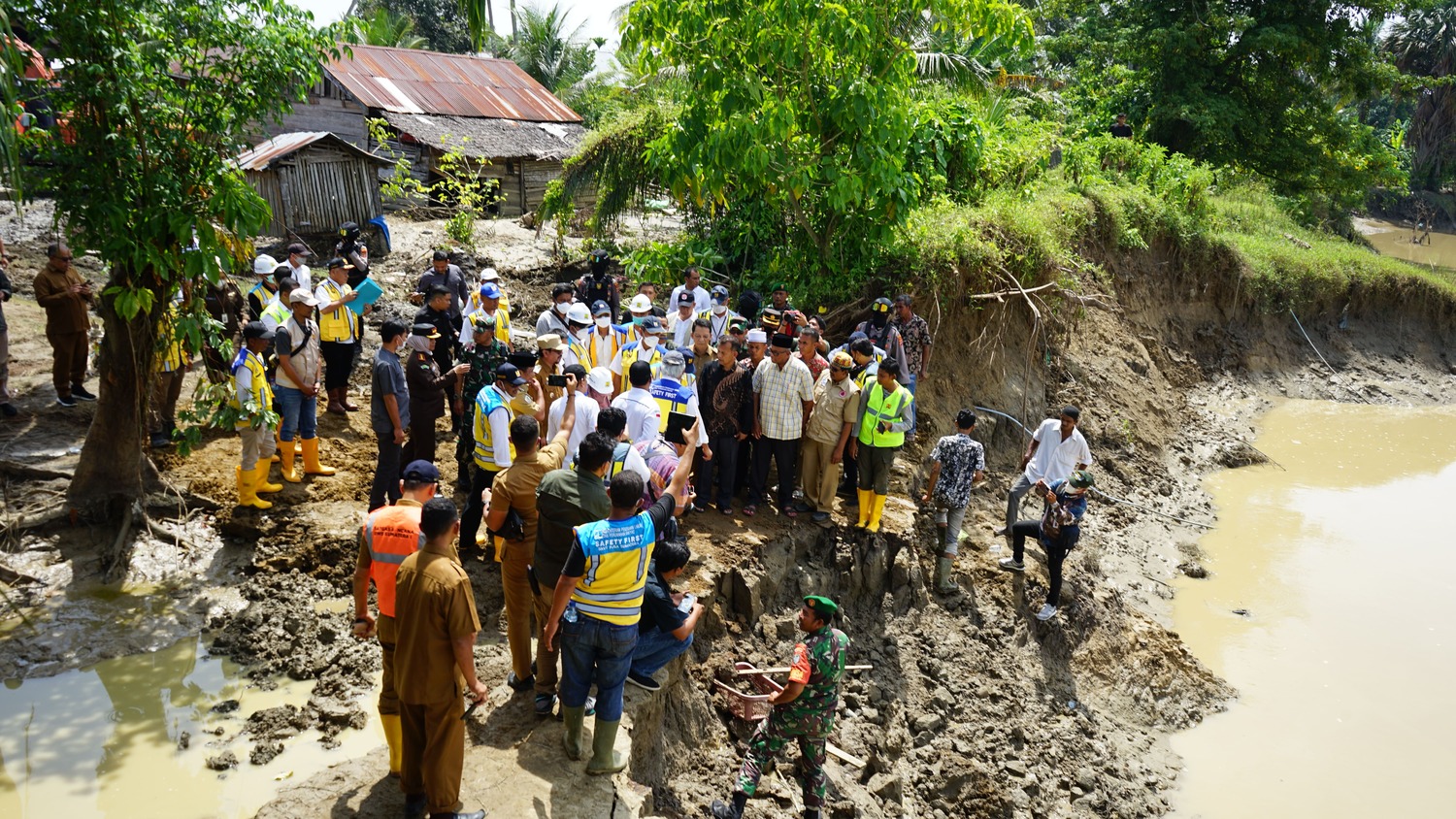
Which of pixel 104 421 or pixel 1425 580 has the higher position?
pixel 104 421

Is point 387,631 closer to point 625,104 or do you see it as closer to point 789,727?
point 789,727

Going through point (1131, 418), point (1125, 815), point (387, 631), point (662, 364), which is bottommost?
point (1125, 815)

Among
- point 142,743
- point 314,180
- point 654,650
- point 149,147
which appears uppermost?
point 149,147

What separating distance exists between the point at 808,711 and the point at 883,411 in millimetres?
3279

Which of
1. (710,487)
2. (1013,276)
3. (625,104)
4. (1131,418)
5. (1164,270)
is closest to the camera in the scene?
(710,487)

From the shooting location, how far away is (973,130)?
1352 centimetres

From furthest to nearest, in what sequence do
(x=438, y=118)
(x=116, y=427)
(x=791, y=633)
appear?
(x=438, y=118) → (x=791, y=633) → (x=116, y=427)

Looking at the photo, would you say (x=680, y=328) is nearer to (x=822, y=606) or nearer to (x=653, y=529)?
(x=822, y=606)

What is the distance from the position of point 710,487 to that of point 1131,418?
875 cm

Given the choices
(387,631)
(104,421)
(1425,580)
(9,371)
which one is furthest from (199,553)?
(1425,580)

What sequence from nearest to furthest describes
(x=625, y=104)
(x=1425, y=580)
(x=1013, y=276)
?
(x=1425, y=580) → (x=1013, y=276) → (x=625, y=104)

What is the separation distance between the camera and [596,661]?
5402 mm

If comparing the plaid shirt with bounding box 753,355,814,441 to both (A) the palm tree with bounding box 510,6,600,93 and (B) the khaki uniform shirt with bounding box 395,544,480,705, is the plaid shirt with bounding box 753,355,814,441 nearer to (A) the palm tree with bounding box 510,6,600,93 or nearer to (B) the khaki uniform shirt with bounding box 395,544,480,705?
(B) the khaki uniform shirt with bounding box 395,544,480,705

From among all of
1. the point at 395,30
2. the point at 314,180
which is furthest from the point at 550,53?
the point at 314,180
